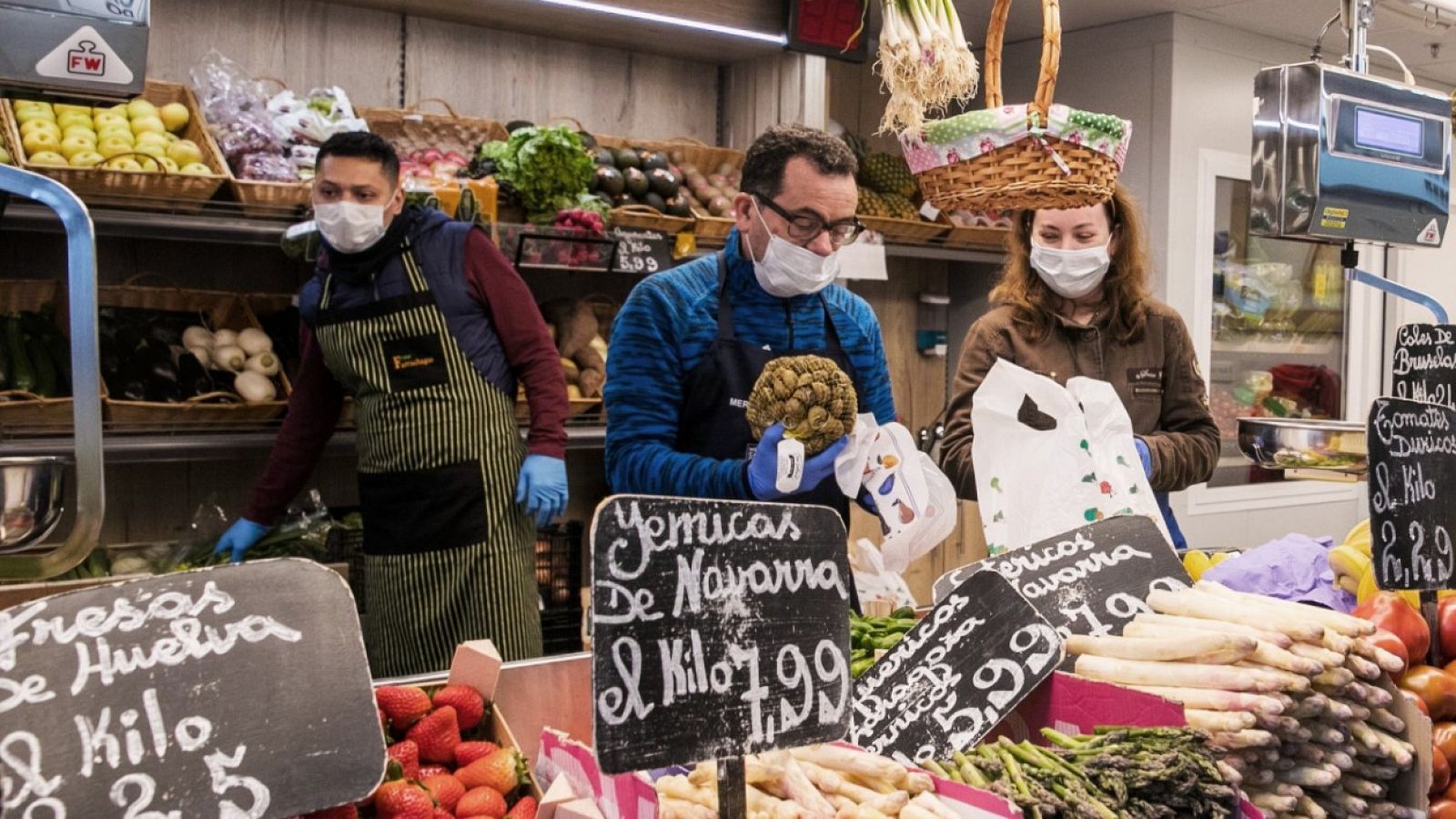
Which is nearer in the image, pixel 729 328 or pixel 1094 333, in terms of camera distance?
pixel 729 328

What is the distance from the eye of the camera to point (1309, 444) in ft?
7.42

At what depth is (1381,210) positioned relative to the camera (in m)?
2.76

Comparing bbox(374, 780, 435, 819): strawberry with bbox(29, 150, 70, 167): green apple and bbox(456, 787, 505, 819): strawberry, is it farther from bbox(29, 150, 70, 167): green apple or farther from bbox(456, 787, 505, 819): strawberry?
bbox(29, 150, 70, 167): green apple

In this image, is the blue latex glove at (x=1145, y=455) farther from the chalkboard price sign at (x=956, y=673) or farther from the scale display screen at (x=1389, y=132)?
the chalkboard price sign at (x=956, y=673)

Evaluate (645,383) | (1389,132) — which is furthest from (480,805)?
(1389,132)

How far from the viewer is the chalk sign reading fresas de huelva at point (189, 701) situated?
3.34ft

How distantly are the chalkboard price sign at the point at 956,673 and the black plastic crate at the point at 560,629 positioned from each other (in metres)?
2.53

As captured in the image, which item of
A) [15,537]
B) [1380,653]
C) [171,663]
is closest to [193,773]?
[171,663]

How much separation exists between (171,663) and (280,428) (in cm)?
253

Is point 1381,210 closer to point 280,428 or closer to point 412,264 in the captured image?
point 412,264

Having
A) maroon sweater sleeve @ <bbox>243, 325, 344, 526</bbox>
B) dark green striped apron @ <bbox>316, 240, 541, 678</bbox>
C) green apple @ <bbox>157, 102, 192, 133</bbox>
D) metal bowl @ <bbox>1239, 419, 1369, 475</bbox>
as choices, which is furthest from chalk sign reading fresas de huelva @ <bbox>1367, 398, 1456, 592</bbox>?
green apple @ <bbox>157, 102, 192, 133</bbox>

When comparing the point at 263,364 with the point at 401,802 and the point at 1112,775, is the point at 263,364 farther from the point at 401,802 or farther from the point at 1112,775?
the point at 1112,775

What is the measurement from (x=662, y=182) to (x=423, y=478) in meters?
1.53

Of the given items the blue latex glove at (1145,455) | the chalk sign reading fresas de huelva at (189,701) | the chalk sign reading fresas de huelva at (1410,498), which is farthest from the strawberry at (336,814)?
the blue latex glove at (1145,455)
